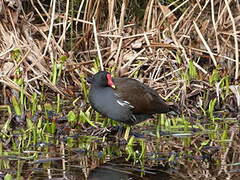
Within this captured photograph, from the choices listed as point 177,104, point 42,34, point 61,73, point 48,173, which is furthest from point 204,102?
point 48,173

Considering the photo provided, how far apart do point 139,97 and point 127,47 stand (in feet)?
5.23

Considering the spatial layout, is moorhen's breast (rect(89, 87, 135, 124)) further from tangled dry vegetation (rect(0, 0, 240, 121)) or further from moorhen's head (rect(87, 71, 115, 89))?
tangled dry vegetation (rect(0, 0, 240, 121))

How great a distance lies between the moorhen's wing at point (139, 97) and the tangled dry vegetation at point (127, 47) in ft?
1.68

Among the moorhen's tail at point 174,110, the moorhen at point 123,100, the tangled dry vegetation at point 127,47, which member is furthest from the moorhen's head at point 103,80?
the tangled dry vegetation at point 127,47

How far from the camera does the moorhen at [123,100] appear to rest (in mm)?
6074

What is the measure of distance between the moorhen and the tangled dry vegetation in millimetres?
572

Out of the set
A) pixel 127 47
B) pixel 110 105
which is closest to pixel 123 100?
pixel 110 105

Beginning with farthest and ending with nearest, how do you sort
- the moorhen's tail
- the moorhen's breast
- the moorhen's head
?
1. the moorhen's tail
2. the moorhen's head
3. the moorhen's breast

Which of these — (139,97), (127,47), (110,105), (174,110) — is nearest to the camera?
(110,105)

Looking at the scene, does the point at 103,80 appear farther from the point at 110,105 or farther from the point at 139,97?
the point at 139,97

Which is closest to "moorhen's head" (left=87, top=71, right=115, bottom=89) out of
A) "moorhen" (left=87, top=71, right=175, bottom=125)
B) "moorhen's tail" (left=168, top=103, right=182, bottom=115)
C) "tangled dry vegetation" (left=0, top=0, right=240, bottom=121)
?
"moorhen" (left=87, top=71, right=175, bottom=125)

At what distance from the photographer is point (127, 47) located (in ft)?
25.6

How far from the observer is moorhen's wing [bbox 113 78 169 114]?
6.25 m

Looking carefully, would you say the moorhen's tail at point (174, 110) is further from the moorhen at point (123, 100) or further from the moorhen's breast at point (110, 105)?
the moorhen's breast at point (110, 105)
